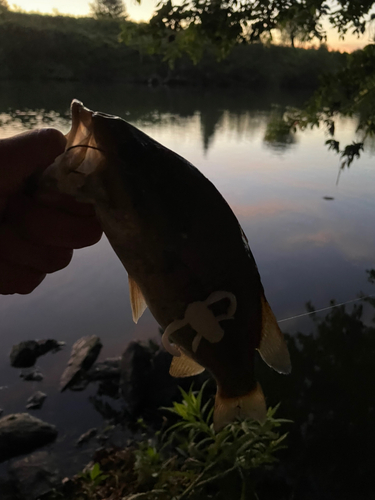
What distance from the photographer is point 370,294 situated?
5488mm

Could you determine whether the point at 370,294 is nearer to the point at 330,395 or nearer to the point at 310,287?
the point at 310,287

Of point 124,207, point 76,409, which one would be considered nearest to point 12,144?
point 124,207

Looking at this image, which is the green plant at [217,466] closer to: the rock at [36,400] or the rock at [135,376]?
the rock at [135,376]

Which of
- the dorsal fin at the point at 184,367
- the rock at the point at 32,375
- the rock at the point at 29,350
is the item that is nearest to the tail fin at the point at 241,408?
the dorsal fin at the point at 184,367

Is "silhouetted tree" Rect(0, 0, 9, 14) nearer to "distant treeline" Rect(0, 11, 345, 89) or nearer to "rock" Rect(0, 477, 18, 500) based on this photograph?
"distant treeline" Rect(0, 11, 345, 89)

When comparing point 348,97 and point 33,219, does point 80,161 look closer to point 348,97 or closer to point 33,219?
point 33,219

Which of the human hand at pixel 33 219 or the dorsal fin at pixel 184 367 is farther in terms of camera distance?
the dorsal fin at pixel 184 367

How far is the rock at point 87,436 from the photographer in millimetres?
3422

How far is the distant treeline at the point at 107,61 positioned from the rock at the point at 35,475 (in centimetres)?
2547

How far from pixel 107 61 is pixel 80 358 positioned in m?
34.4

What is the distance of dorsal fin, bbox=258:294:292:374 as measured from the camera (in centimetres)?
136

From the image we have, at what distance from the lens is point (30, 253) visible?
73.8 inches

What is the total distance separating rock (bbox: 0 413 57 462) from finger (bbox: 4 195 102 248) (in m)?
2.48

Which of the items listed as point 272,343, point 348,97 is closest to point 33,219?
point 272,343
